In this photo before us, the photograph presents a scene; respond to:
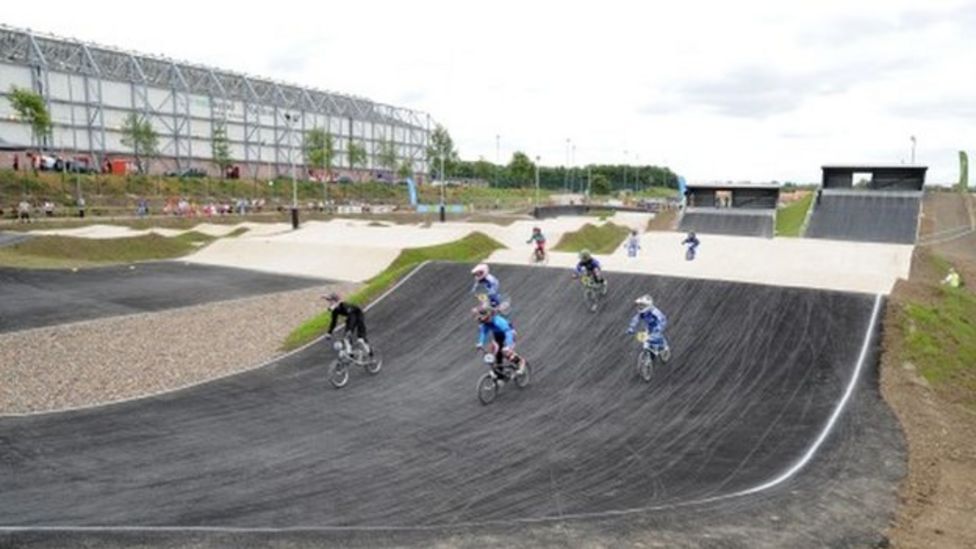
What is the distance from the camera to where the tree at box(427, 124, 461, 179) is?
12625 cm

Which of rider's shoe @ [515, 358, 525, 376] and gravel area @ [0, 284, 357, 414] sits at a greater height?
rider's shoe @ [515, 358, 525, 376]

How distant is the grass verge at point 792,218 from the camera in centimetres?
6411

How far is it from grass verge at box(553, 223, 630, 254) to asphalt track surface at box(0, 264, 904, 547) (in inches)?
1300

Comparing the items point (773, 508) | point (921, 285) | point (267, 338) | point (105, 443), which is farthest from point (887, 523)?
point (267, 338)

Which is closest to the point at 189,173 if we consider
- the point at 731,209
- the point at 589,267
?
the point at 731,209

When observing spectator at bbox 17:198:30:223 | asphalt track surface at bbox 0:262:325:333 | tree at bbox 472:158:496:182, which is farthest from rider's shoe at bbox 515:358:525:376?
tree at bbox 472:158:496:182

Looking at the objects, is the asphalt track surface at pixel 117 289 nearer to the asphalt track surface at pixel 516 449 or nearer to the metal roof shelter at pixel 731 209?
the asphalt track surface at pixel 516 449

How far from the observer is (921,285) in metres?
27.1

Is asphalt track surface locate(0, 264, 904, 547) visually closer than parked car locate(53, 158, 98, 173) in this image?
Yes

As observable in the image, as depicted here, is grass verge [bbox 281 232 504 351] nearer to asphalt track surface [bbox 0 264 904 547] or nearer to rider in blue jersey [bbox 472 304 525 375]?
asphalt track surface [bbox 0 264 904 547]

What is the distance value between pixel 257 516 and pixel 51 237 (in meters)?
44.8

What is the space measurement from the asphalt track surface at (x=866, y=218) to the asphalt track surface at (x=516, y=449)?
38441 mm

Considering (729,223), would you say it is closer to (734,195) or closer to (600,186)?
(734,195)

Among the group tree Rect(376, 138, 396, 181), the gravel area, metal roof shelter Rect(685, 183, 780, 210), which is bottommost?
the gravel area
